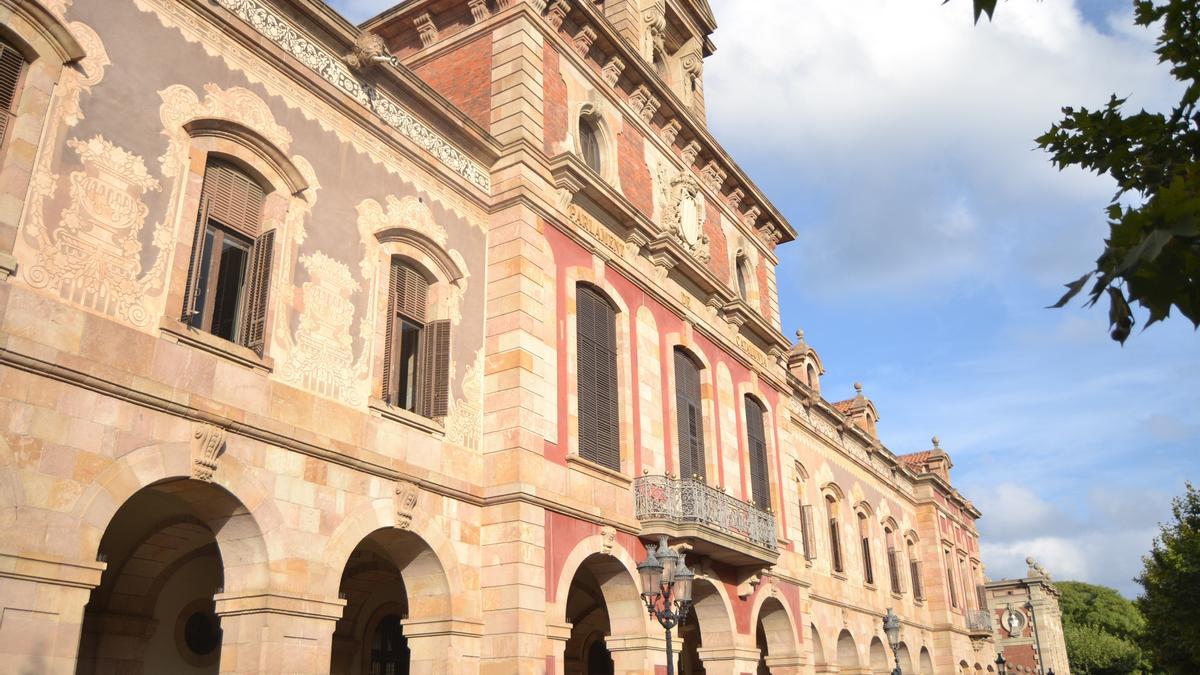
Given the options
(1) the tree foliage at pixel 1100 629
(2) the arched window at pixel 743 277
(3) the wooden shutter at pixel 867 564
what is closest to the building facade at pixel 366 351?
(2) the arched window at pixel 743 277

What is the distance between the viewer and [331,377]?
12.5 meters

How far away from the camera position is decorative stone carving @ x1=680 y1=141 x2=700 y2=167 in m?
22.8

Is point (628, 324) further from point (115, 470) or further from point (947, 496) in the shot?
point (947, 496)

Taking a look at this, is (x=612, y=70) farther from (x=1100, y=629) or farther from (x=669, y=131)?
(x=1100, y=629)

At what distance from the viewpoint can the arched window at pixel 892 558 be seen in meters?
34.4

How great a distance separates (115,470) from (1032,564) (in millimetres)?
58387

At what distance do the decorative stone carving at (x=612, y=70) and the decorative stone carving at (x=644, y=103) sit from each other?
0.79 metres

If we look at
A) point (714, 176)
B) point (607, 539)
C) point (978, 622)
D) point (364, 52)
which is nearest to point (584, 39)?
point (714, 176)

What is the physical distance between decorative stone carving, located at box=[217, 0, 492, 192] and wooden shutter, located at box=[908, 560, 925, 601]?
26909 mm

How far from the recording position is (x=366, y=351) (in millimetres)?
13234

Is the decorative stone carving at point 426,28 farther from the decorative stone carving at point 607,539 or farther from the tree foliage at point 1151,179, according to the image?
the tree foliage at point 1151,179

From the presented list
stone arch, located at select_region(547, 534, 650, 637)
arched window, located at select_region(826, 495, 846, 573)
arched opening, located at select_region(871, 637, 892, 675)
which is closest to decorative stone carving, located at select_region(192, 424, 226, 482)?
stone arch, located at select_region(547, 534, 650, 637)

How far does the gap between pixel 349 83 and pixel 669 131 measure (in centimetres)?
971

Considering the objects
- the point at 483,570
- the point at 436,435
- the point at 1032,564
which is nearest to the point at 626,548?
the point at 483,570
